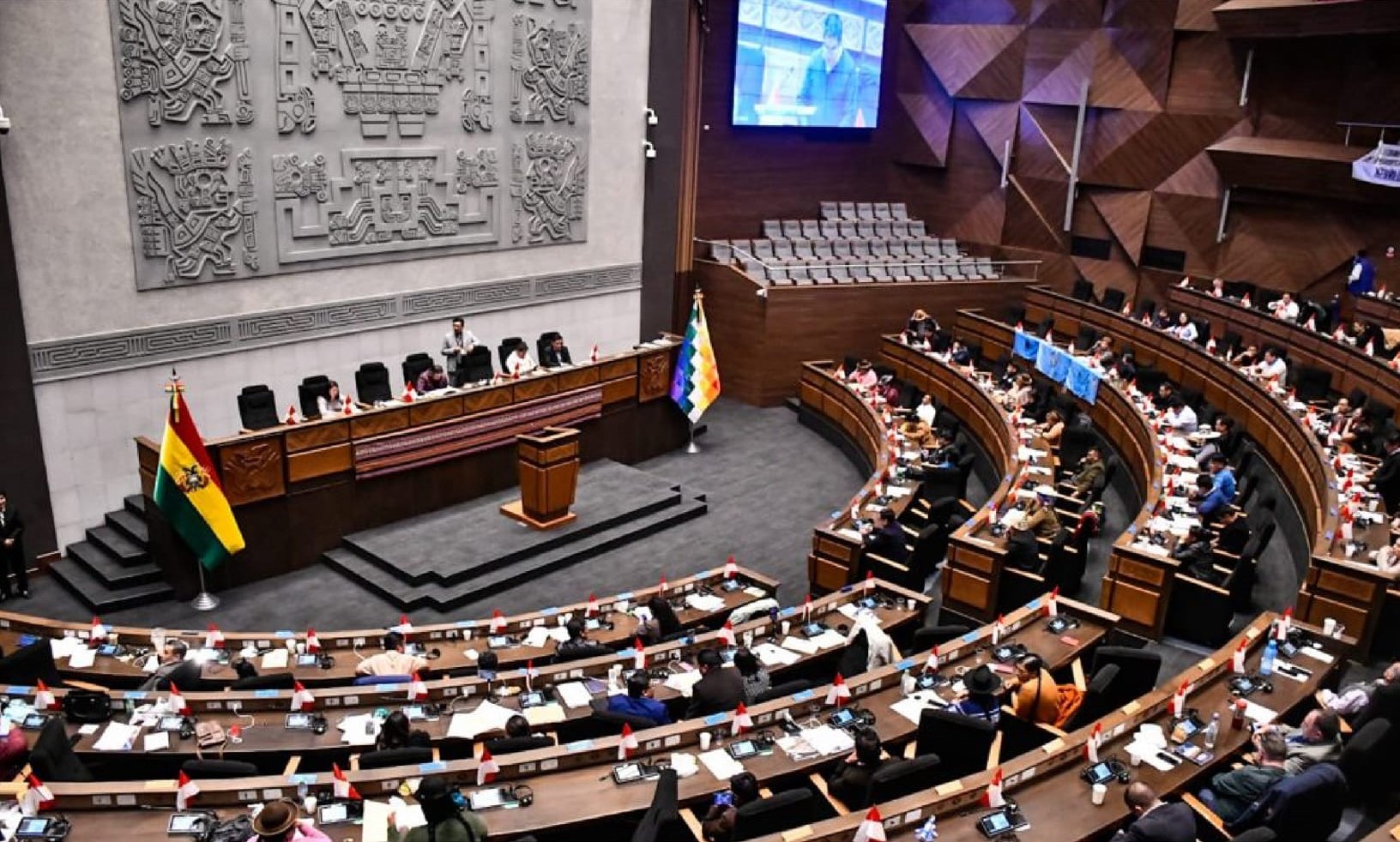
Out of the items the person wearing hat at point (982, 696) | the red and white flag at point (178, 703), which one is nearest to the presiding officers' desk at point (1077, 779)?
the person wearing hat at point (982, 696)

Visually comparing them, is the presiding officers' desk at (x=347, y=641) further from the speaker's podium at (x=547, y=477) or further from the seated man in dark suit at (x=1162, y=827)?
the seated man in dark suit at (x=1162, y=827)

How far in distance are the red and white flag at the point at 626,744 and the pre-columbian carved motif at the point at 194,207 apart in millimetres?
7331

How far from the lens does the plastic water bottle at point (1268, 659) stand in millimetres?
6609

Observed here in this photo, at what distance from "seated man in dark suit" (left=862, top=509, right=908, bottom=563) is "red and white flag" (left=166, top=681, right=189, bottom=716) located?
206 inches

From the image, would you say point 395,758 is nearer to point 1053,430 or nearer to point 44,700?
point 44,700

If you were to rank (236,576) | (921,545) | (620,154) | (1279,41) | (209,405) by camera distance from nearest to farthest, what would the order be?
1. (921,545)
2. (236,576)
3. (209,405)
4. (620,154)
5. (1279,41)

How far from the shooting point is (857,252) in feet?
60.6

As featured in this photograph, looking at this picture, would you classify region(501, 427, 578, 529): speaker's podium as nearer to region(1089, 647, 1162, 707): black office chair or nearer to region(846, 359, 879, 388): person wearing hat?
region(846, 359, 879, 388): person wearing hat

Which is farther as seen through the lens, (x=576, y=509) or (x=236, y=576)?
(x=576, y=509)

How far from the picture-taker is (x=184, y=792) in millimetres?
4977

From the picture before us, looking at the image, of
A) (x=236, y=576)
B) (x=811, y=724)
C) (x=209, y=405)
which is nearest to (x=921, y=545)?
(x=811, y=724)

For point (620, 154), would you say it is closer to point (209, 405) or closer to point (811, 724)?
point (209, 405)

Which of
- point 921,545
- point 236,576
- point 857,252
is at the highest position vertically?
point 857,252

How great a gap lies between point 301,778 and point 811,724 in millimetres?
2674
